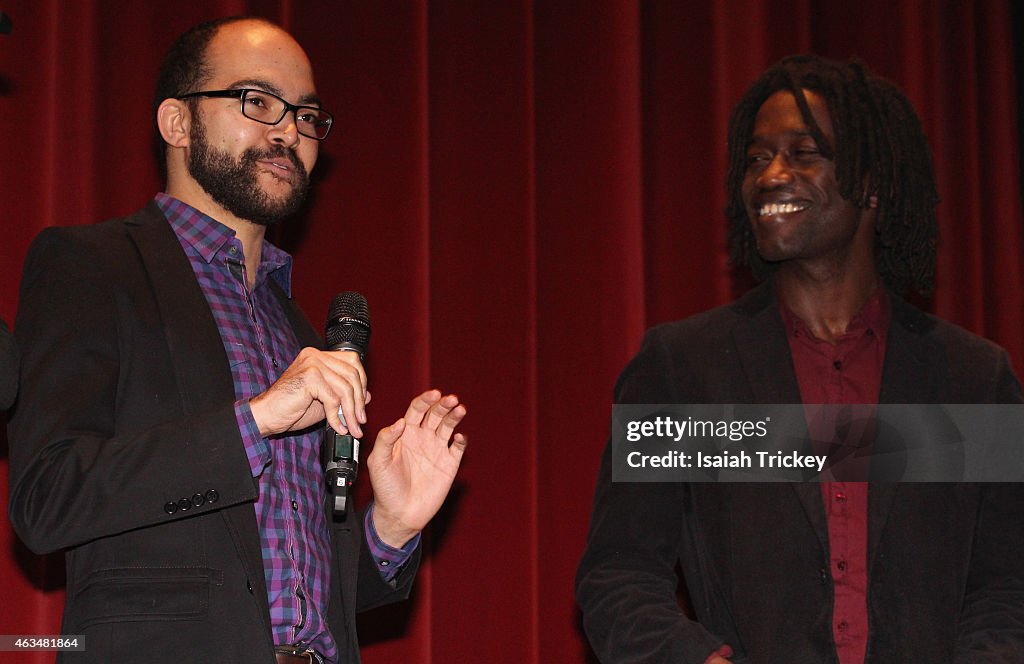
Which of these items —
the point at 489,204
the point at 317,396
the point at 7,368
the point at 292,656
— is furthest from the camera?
the point at 489,204

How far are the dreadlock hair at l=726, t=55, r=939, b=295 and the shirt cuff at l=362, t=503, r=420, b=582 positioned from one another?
3.31ft

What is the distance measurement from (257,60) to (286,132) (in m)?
0.17

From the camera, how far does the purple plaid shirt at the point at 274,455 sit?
2.07 m

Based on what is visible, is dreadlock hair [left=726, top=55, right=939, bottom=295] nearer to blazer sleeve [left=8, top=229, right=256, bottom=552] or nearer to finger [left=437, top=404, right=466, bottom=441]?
finger [left=437, top=404, right=466, bottom=441]

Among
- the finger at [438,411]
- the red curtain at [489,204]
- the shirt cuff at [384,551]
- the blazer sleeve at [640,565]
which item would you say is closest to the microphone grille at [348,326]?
the finger at [438,411]

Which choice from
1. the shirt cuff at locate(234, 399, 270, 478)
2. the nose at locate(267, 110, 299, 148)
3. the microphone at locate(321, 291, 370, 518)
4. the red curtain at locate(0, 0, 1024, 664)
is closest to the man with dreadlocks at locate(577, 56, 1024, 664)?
the microphone at locate(321, 291, 370, 518)

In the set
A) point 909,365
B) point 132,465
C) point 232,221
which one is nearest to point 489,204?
point 232,221

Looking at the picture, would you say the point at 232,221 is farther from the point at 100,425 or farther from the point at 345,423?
the point at 345,423

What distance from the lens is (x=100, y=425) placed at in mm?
1947

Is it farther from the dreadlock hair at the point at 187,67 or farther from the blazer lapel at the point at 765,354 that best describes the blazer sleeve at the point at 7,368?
the blazer lapel at the point at 765,354

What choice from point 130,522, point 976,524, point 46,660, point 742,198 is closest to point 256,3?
point 742,198

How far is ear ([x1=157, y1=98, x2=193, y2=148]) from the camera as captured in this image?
8.16 feet

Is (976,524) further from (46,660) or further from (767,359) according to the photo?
(46,660)

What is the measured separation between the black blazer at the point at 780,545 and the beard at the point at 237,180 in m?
0.78
